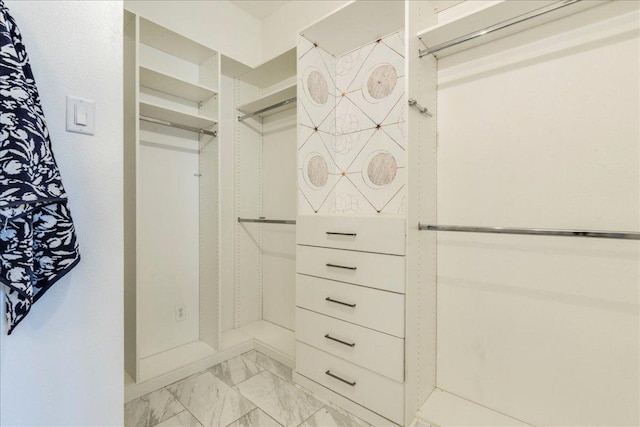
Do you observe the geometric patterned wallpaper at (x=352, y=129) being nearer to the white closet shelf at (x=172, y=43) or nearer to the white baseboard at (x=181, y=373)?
the white closet shelf at (x=172, y=43)

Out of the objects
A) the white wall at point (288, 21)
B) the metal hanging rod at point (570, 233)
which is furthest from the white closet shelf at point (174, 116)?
the metal hanging rod at point (570, 233)

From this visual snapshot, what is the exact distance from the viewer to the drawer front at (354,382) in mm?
1438

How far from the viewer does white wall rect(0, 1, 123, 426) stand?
84 cm

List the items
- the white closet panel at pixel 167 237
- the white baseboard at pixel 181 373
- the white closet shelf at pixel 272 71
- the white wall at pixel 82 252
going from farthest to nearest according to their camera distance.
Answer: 1. the white closet shelf at pixel 272 71
2. the white closet panel at pixel 167 237
3. the white baseboard at pixel 181 373
4. the white wall at pixel 82 252

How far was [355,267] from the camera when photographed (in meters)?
1.57

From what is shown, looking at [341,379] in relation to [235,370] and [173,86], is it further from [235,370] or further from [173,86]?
[173,86]

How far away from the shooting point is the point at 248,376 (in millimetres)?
1918

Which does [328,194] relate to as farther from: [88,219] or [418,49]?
[88,219]

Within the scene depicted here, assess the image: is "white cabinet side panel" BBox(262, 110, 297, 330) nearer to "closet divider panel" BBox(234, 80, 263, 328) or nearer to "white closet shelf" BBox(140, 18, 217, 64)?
"closet divider panel" BBox(234, 80, 263, 328)

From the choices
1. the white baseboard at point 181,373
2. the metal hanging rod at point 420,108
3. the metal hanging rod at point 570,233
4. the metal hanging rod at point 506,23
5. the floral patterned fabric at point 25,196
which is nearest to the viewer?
the floral patterned fabric at point 25,196

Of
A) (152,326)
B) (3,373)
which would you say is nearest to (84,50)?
(3,373)

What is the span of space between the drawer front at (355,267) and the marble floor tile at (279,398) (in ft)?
2.23

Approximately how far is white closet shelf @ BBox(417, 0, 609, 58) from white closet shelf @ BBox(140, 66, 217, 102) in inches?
55.2

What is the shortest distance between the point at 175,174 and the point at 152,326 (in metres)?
1.04
